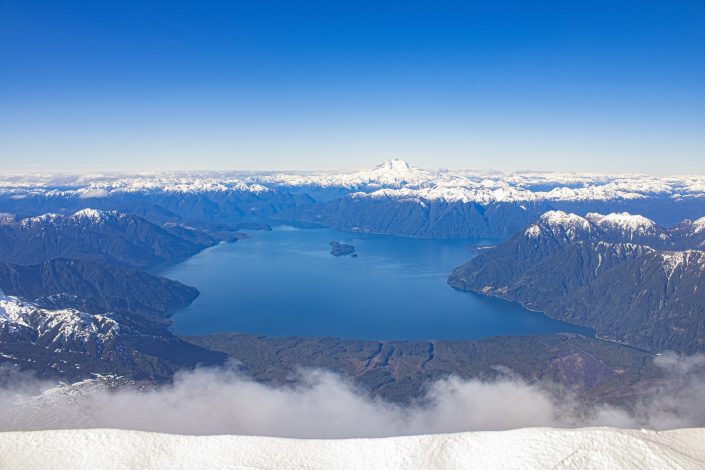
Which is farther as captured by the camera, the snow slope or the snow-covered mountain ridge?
the snow-covered mountain ridge

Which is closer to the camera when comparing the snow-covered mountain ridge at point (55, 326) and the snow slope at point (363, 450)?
the snow slope at point (363, 450)

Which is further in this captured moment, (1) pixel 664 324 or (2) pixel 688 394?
(1) pixel 664 324

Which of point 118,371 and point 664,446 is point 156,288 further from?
point 664,446

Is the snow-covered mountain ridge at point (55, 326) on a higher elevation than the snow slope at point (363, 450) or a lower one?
lower

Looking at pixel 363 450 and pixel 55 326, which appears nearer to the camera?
pixel 363 450

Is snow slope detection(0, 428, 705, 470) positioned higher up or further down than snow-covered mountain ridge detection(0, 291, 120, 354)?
higher up

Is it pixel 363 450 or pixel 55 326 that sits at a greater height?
pixel 363 450

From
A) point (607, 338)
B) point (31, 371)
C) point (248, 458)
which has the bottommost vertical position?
point (607, 338)

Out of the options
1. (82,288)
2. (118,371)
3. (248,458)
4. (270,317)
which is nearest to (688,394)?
(248,458)
